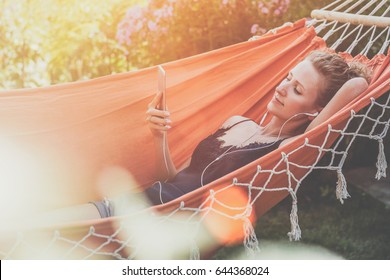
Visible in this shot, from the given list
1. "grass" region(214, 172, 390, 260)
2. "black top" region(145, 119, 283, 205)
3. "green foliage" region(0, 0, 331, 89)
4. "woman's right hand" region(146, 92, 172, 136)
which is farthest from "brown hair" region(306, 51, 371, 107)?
"green foliage" region(0, 0, 331, 89)

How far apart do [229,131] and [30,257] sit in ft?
2.87

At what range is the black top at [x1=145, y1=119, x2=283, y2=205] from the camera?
2.03 metres

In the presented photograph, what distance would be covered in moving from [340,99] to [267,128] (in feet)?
0.91

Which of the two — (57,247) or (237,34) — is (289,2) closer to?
(237,34)

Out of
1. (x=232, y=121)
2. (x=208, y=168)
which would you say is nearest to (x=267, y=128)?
(x=232, y=121)

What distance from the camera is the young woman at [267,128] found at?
2.03m

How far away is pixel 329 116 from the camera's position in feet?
6.66

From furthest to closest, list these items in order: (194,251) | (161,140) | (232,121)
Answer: (232,121) → (161,140) → (194,251)

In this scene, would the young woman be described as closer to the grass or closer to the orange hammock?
the orange hammock

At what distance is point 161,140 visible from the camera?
2.13 m

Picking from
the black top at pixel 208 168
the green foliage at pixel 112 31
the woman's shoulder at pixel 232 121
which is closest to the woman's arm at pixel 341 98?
the black top at pixel 208 168

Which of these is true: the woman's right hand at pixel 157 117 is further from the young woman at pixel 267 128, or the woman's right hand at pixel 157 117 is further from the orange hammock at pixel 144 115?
the orange hammock at pixel 144 115

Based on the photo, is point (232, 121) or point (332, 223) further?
point (332, 223)

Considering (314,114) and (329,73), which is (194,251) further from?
A: (329,73)
